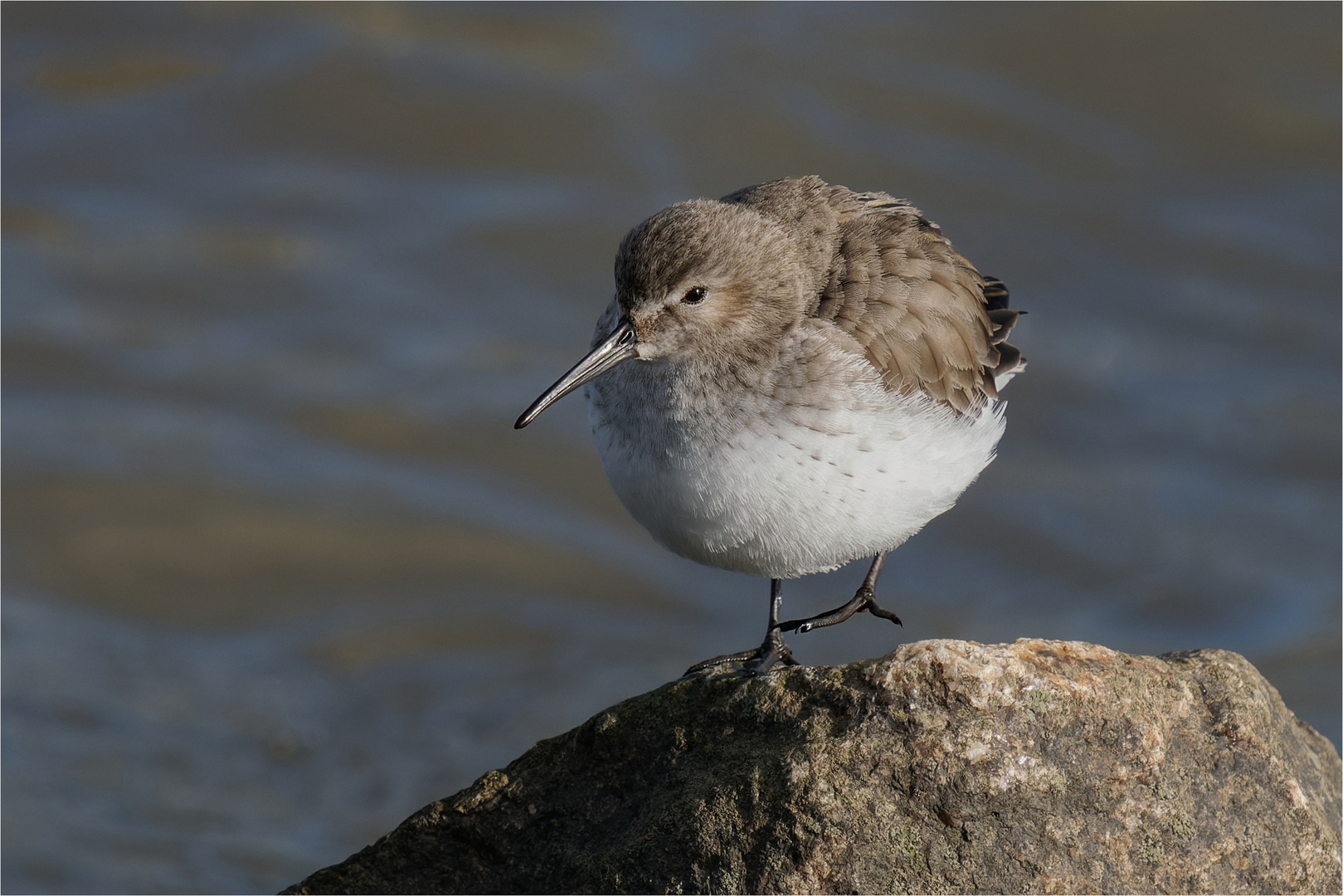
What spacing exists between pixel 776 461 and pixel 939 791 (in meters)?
1.48

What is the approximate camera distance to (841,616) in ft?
20.8

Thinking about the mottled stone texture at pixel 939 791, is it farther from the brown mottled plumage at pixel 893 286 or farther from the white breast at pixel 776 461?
the brown mottled plumage at pixel 893 286

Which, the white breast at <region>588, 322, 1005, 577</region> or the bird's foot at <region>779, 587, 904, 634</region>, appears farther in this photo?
the bird's foot at <region>779, 587, 904, 634</region>

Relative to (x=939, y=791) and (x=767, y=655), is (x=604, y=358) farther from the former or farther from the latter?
(x=939, y=791)

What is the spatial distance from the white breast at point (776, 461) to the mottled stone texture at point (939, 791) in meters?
0.74

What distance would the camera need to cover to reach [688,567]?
10617 millimetres

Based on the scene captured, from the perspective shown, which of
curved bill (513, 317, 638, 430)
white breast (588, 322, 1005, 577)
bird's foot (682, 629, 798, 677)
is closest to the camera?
white breast (588, 322, 1005, 577)

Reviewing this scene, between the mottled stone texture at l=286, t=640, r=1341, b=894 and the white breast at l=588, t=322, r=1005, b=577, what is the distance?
74 cm

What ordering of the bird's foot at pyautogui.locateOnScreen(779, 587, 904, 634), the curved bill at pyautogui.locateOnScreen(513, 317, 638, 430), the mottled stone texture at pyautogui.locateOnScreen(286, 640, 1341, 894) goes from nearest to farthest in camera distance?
the mottled stone texture at pyautogui.locateOnScreen(286, 640, 1341, 894)
the curved bill at pyautogui.locateOnScreen(513, 317, 638, 430)
the bird's foot at pyautogui.locateOnScreen(779, 587, 904, 634)

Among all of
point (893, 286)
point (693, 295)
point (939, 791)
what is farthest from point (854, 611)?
point (939, 791)

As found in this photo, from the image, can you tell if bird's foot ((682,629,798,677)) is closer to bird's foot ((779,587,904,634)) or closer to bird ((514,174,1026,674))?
bird ((514,174,1026,674))

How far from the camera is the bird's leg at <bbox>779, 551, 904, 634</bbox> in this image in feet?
20.1

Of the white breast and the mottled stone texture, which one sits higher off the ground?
the white breast

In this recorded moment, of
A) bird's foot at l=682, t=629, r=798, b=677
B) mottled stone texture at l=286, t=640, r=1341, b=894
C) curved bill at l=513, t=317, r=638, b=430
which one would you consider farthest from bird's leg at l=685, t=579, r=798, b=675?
curved bill at l=513, t=317, r=638, b=430
